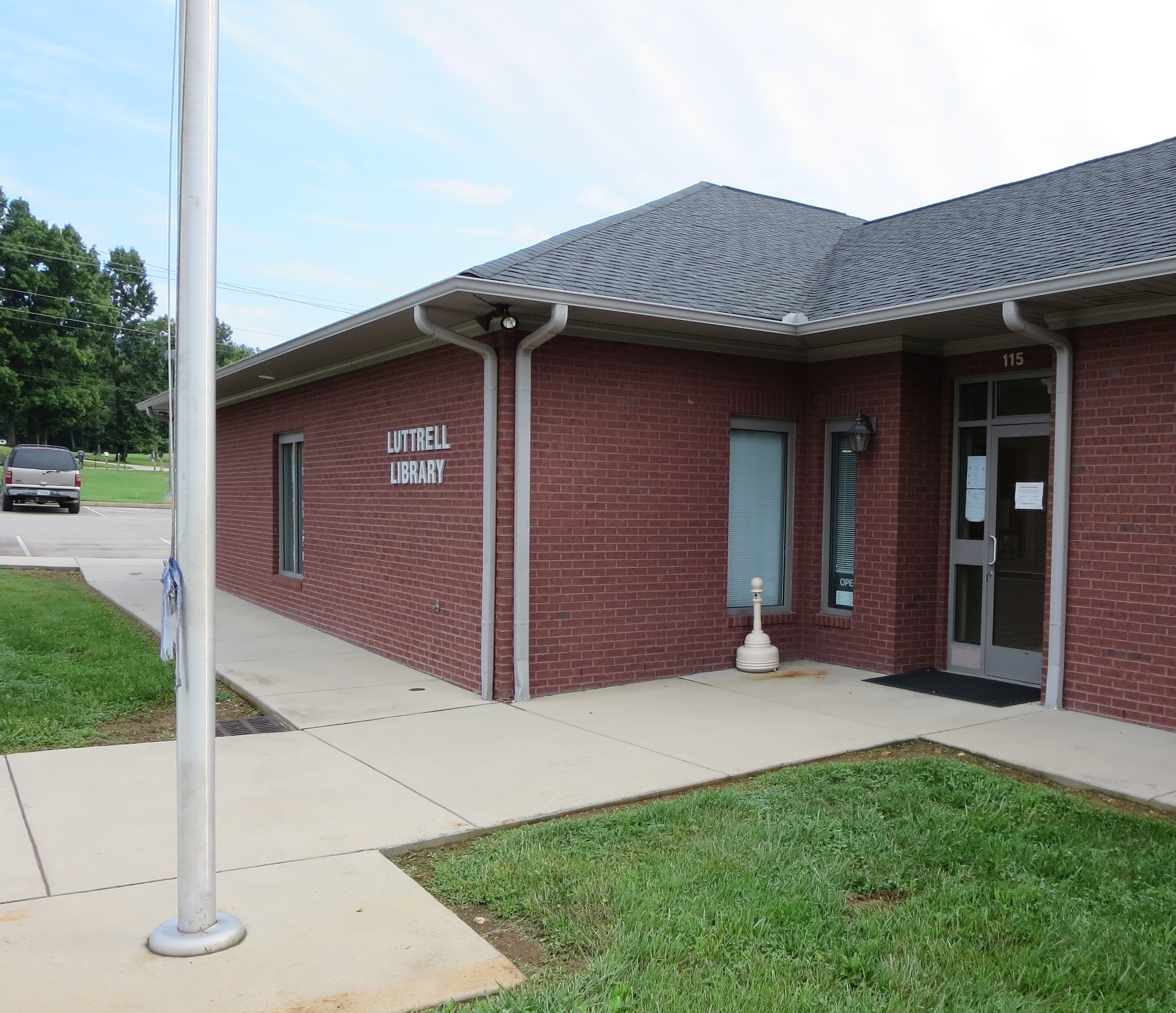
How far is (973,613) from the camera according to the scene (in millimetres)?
8844

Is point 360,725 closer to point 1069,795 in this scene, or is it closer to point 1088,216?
point 1069,795

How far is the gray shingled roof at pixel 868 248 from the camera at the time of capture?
7.80 meters

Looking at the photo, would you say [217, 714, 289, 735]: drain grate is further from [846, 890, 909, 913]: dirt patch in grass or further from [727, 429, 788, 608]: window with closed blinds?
[846, 890, 909, 913]: dirt patch in grass

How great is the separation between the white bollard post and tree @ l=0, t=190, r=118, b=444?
57823 mm

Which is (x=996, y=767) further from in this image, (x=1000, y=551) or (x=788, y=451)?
(x=788, y=451)

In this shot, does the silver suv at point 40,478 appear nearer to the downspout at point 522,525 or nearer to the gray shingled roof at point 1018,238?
the gray shingled roof at point 1018,238

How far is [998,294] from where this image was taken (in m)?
7.01

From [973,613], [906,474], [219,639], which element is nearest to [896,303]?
[906,474]

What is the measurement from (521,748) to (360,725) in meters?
1.35

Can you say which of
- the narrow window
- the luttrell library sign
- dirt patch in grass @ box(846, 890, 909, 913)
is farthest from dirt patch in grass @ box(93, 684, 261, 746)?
the narrow window

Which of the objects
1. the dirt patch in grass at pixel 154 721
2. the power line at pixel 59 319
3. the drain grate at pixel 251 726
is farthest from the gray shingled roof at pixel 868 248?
the power line at pixel 59 319

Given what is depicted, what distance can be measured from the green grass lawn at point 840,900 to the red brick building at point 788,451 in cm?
282

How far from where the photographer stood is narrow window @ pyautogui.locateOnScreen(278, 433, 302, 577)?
12.9m

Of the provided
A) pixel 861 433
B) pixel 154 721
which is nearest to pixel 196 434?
pixel 154 721
